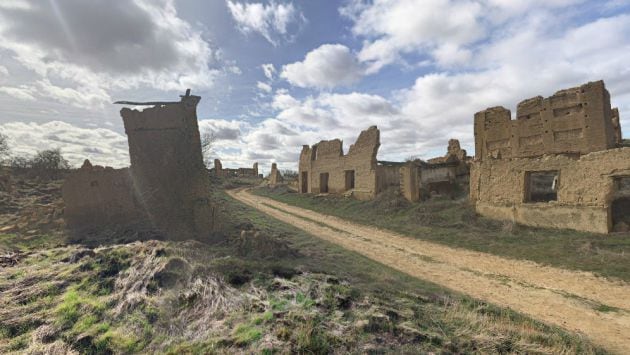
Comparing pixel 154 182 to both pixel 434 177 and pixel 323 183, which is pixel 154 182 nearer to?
pixel 434 177

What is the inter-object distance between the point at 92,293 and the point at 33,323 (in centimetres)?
85

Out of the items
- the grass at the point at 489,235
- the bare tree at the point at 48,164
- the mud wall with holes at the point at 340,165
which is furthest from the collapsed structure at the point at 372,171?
the bare tree at the point at 48,164

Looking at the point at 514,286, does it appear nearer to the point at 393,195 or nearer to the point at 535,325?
the point at 535,325

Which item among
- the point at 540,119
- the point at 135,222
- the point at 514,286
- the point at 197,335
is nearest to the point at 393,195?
the point at 540,119

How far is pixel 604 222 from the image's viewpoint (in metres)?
10.0

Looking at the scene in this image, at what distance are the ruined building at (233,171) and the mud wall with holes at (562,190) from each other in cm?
3784

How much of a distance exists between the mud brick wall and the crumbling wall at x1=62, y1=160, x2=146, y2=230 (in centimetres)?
45

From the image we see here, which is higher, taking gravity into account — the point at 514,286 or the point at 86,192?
the point at 86,192

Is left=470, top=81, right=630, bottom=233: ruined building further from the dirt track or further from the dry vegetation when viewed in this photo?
the dry vegetation

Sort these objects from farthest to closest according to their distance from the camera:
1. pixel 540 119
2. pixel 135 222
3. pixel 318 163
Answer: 1. pixel 318 163
2. pixel 540 119
3. pixel 135 222

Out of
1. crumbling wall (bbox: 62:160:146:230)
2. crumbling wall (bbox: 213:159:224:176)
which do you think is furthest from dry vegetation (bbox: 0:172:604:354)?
crumbling wall (bbox: 213:159:224:176)

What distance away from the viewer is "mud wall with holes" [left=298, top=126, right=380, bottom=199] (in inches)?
794

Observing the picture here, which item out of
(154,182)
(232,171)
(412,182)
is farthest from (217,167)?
(154,182)

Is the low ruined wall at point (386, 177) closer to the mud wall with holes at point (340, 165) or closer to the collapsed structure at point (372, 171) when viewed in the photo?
the collapsed structure at point (372, 171)
